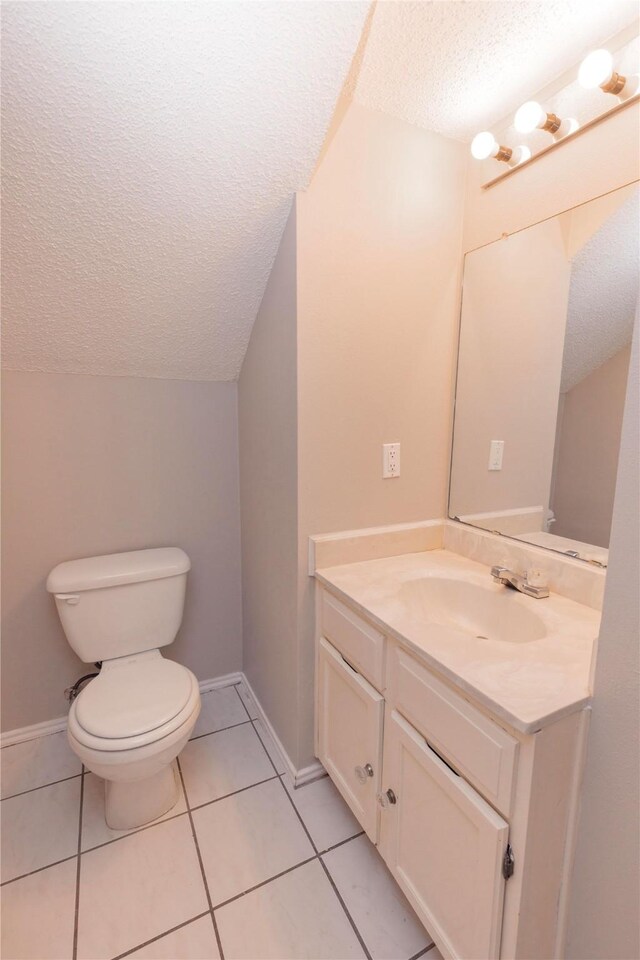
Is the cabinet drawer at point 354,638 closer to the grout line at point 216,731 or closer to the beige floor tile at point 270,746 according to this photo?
the beige floor tile at point 270,746

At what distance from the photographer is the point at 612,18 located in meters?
1.02

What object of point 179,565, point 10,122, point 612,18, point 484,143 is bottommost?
point 179,565

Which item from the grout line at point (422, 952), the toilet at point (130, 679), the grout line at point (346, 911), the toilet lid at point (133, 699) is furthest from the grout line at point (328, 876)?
the toilet lid at point (133, 699)

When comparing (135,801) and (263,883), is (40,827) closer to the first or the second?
(135,801)

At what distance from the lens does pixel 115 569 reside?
5.37 feet

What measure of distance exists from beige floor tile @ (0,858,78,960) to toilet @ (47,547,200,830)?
0.62ft

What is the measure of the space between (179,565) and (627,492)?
4.94 ft

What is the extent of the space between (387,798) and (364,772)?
107mm

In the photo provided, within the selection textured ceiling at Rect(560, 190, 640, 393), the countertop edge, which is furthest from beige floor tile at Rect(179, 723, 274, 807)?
textured ceiling at Rect(560, 190, 640, 393)

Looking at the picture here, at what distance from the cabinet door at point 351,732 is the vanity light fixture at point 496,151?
158 centimetres

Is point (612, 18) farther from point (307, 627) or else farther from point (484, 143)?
point (307, 627)

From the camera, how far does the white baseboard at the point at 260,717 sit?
1559mm

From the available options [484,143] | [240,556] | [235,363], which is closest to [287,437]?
[235,363]

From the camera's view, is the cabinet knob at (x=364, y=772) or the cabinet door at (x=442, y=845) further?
the cabinet knob at (x=364, y=772)
